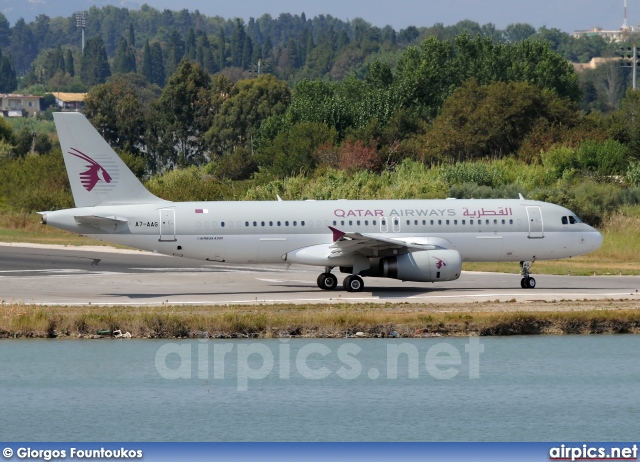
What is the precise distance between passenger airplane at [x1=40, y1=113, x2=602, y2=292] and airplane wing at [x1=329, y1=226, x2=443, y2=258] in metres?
0.04

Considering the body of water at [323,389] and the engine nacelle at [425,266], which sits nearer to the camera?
the body of water at [323,389]

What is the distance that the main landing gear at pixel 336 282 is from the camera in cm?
4844

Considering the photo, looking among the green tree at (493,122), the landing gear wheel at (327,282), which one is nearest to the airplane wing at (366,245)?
the landing gear wheel at (327,282)

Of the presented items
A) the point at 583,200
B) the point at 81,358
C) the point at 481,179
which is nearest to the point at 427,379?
the point at 81,358

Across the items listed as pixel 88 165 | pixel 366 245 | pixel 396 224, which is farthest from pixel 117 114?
pixel 366 245

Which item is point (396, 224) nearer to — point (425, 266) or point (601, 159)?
point (425, 266)

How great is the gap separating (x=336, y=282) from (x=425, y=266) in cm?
465

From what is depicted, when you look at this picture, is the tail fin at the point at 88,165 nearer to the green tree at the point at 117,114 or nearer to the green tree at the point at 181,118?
the green tree at the point at 117,114

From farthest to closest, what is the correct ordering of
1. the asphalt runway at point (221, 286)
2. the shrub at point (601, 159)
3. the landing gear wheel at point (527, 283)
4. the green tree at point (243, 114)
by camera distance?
the green tree at point (243, 114) < the shrub at point (601, 159) < the landing gear wheel at point (527, 283) < the asphalt runway at point (221, 286)

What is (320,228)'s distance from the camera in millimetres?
48156

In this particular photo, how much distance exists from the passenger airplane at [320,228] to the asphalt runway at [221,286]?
143 centimetres

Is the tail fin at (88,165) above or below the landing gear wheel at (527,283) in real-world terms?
above

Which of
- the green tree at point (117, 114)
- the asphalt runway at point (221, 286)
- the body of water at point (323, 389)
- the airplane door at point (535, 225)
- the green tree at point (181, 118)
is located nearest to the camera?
the body of water at point (323, 389)

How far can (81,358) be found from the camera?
36.5 meters
